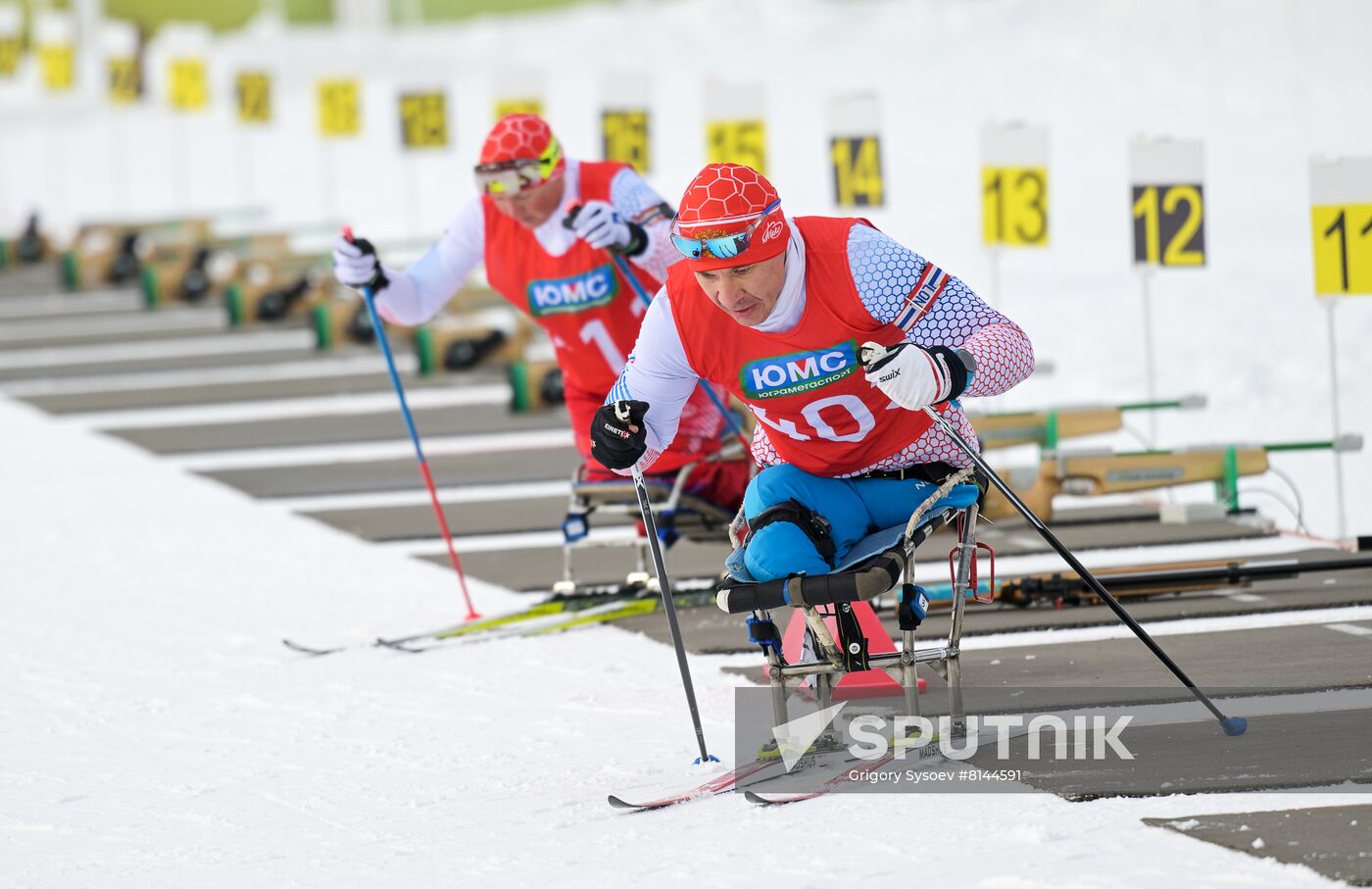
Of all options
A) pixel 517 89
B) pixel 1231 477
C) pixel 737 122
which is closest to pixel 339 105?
pixel 517 89

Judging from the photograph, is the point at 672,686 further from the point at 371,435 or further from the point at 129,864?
the point at 371,435

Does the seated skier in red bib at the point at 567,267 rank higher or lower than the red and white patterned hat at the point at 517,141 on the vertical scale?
lower

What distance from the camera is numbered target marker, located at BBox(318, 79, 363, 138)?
1510cm

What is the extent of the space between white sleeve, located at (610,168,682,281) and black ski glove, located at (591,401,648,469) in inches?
69.3

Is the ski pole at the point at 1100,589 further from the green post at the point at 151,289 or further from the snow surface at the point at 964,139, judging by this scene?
the green post at the point at 151,289

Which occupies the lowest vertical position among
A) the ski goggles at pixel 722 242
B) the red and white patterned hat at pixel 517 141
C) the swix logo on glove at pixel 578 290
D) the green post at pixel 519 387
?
Result: the green post at pixel 519 387

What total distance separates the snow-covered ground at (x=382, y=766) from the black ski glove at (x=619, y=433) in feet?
2.59

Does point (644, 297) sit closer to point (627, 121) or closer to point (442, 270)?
point (442, 270)

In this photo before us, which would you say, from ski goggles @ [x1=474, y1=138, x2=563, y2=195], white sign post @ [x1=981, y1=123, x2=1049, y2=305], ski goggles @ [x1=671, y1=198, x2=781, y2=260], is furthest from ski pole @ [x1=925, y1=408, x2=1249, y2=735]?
white sign post @ [x1=981, y1=123, x2=1049, y2=305]

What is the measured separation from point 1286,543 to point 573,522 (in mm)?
2814

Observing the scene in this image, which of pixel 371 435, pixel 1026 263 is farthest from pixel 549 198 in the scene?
pixel 1026 263

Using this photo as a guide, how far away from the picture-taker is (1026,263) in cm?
1365

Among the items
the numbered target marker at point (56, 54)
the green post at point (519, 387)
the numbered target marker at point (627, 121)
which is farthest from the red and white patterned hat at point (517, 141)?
the numbered target marker at point (56, 54)

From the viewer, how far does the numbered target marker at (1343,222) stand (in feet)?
23.6
